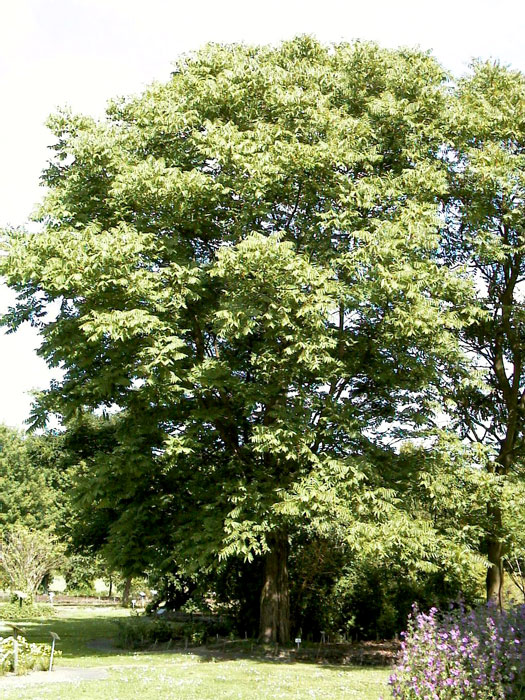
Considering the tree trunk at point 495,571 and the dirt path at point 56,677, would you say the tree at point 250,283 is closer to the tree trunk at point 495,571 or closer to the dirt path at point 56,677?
the dirt path at point 56,677

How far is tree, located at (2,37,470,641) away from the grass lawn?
214 cm

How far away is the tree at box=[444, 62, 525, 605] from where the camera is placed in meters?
14.0

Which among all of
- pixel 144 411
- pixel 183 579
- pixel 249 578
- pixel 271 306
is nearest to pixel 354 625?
pixel 249 578

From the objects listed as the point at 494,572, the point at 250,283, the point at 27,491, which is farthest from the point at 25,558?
the point at 250,283

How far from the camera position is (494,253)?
1391 cm

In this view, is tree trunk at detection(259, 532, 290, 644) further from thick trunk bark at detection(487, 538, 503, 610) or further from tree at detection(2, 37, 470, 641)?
thick trunk bark at detection(487, 538, 503, 610)

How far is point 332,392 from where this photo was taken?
15.1 m

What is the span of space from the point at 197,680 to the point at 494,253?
32.9 feet

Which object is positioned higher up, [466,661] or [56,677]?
[466,661]

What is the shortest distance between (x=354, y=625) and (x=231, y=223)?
11.8m

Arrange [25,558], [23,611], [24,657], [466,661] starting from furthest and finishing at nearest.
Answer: [25,558]
[23,611]
[24,657]
[466,661]

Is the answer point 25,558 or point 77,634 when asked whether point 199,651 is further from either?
point 25,558

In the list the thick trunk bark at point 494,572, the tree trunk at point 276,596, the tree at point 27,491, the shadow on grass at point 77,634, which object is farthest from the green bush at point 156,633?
the tree at point 27,491

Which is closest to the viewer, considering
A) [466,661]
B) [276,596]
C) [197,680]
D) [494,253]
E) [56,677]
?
[466,661]
